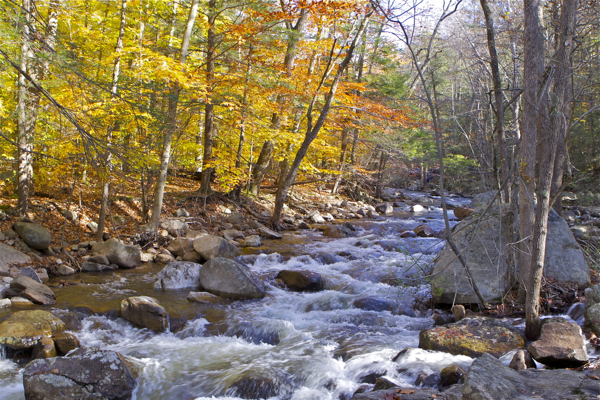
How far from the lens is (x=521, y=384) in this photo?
3.39m

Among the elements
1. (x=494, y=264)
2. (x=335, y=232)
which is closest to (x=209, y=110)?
(x=335, y=232)

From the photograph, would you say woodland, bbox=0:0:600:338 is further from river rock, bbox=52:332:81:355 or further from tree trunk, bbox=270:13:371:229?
river rock, bbox=52:332:81:355

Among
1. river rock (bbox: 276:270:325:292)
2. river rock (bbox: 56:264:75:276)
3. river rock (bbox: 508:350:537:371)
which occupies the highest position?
river rock (bbox: 508:350:537:371)

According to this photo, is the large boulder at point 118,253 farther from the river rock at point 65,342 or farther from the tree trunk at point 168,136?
the river rock at point 65,342

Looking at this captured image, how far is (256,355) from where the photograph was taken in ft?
18.4

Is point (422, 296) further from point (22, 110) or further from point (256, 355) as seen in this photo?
point (22, 110)

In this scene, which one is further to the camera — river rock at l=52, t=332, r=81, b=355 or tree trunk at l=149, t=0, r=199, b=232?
tree trunk at l=149, t=0, r=199, b=232

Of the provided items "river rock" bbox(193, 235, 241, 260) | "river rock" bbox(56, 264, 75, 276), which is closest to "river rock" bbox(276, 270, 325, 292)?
"river rock" bbox(193, 235, 241, 260)

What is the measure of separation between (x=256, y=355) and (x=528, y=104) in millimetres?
5055

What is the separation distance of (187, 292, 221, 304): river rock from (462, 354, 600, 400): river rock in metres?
5.19

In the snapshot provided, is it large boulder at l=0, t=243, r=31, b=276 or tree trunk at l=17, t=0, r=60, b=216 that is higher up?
tree trunk at l=17, t=0, r=60, b=216

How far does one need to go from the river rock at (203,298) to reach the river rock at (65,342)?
2254 mm

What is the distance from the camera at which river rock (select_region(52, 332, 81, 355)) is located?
5352 millimetres

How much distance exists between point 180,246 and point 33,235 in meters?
3.24
